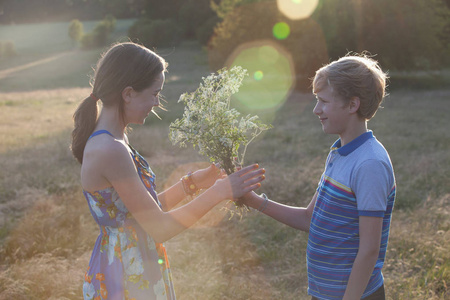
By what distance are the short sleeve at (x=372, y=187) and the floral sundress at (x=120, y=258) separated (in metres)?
1.17

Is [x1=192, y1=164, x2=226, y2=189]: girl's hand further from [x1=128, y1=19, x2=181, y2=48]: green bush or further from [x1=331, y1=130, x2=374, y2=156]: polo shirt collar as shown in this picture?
[x1=128, y1=19, x2=181, y2=48]: green bush

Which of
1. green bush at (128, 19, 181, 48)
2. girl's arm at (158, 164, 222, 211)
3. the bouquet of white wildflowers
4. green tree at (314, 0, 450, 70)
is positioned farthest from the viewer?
green bush at (128, 19, 181, 48)

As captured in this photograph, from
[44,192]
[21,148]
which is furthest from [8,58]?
[44,192]

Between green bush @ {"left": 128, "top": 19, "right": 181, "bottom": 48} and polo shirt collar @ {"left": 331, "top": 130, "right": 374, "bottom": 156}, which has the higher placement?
green bush @ {"left": 128, "top": 19, "right": 181, "bottom": 48}

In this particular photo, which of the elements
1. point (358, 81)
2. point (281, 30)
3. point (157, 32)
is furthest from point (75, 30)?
point (358, 81)

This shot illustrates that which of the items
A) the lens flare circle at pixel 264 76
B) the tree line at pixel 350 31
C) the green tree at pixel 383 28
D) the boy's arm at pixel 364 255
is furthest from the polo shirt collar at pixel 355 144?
the green tree at pixel 383 28

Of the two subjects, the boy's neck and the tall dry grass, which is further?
the tall dry grass

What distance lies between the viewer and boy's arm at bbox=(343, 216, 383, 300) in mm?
2070

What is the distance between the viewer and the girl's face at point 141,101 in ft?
7.98

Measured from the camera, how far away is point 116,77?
92.4 inches

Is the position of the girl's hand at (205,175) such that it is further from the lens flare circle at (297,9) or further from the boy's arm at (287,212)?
the lens flare circle at (297,9)

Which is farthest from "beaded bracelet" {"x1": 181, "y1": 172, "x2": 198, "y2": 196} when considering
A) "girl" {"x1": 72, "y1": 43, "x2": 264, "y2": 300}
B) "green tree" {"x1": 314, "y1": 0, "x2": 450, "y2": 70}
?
"green tree" {"x1": 314, "y1": 0, "x2": 450, "y2": 70}

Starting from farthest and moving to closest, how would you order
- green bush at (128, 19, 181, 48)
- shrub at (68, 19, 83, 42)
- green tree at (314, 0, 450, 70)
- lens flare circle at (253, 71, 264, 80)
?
shrub at (68, 19, 83, 42) < green bush at (128, 19, 181, 48) < lens flare circle at (253, 71, 264, 80) < green tree at (314, 0, 450, 70)

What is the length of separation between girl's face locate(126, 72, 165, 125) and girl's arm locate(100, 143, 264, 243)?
26 cm
